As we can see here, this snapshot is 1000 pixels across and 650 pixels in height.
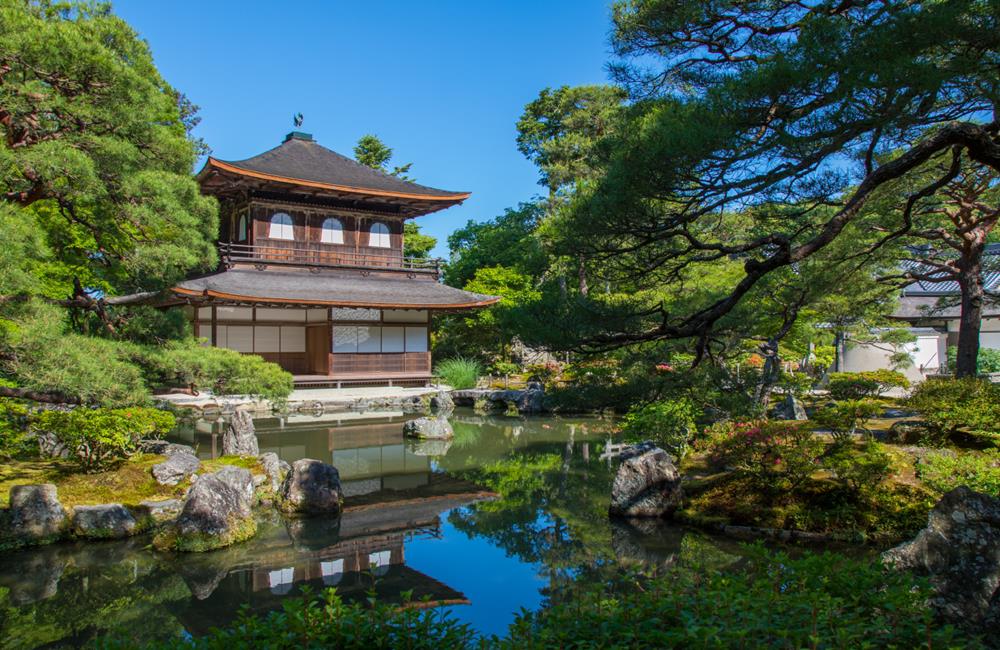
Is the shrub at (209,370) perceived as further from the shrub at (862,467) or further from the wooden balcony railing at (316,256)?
the wooden balcony railing at (316,256)

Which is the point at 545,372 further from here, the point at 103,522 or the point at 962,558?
the point at 962,558

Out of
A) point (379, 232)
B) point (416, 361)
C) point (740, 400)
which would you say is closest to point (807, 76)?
point (740, 400)

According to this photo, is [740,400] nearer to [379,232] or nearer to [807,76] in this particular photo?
[807,76]

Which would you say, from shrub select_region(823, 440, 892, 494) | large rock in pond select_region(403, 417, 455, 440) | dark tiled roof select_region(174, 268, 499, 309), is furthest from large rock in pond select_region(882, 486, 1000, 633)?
dark tiled roof select_region(174, 268, 499, 309)

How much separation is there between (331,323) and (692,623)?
16.2 meters

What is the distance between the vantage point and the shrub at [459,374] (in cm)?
2064

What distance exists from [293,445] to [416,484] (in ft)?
13.0

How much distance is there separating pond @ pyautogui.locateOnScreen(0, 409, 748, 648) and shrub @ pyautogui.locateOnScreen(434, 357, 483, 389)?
9422 millimetres

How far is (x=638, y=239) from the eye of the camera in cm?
565

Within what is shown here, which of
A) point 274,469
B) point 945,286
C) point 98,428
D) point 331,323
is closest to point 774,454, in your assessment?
point 274,469

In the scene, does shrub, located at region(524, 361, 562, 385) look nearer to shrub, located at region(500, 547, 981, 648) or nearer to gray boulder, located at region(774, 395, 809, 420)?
gray boulder, located at region(774, 395, 809, 420)

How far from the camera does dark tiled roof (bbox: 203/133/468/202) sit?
18750 millimetres

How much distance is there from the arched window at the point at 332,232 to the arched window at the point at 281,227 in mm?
937

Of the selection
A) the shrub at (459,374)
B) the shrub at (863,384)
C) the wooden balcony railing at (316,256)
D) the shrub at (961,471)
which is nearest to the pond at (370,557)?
the shrub at (961,471)
